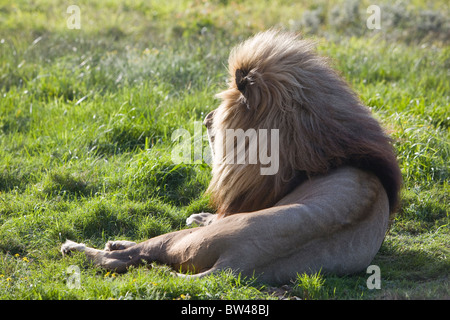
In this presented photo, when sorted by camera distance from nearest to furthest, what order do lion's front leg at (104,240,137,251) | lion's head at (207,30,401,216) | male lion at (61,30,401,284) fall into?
male lion at (61,30,401,284) → lion's head at (207,30,401,216) → lion's front leg at (104,240,137,251)

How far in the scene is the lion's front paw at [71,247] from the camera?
14.0 ft

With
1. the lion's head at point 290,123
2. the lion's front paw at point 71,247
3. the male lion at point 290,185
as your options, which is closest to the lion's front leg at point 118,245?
the male lion at point 290,185

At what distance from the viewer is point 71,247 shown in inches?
169

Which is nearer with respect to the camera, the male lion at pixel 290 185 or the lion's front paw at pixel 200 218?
the male lion at pixel 290 185

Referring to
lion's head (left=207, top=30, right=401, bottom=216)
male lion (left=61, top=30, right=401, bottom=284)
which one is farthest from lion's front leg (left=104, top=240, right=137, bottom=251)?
lion's head (left=207, top=30, right=401, bottom=216)

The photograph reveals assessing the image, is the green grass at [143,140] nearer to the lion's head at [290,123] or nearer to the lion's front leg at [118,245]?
the lion's front leg at [118,245]

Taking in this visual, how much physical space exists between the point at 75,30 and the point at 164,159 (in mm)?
4672

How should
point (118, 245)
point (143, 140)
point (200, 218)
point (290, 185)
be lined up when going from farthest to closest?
1. point (143, 140)
2. point (200, 218)
3. point (118, 245)
4. point (290, 185)

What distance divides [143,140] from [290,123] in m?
2.55

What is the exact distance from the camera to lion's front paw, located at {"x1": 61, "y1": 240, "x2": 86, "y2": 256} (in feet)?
14.0

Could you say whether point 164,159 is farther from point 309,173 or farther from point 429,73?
point 429,73

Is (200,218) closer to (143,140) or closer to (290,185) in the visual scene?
(290,185)

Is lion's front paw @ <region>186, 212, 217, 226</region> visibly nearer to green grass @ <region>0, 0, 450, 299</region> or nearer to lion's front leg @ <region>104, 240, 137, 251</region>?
green grass @ <region>0, 0, 450, 299</region>

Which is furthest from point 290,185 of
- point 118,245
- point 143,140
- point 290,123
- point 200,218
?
point 143,140
